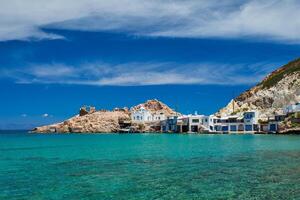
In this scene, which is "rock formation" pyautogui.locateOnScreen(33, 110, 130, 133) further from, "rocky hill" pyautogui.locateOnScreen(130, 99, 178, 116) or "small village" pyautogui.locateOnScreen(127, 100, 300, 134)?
"rocky hill" pyautogui.locateOnScreen(130, 99, 178, 116)

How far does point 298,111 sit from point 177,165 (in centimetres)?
7862

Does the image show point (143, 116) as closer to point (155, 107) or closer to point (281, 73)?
point (155, 107)

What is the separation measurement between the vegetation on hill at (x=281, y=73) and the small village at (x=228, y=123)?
106 ft

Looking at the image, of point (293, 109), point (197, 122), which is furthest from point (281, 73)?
point (293, 109)

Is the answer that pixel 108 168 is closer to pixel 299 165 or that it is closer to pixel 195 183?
pixel 195 183

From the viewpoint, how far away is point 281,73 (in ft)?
495

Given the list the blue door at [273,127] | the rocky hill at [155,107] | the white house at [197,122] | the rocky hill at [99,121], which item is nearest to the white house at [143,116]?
the rocky hill at [99,121]

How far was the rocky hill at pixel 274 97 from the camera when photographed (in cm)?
12621

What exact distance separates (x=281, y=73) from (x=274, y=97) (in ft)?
79.3

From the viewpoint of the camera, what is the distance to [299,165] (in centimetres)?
2889

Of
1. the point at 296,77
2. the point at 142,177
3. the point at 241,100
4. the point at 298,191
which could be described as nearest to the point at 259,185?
the point at 298,191

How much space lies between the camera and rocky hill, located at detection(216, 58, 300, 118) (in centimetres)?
12621

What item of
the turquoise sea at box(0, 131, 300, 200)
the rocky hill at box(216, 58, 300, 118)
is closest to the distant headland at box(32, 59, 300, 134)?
the rocky hill at box(216, 58, 300, 118)

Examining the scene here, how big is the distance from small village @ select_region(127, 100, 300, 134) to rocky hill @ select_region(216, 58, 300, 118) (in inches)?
334
